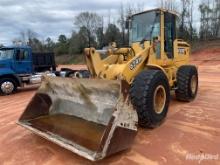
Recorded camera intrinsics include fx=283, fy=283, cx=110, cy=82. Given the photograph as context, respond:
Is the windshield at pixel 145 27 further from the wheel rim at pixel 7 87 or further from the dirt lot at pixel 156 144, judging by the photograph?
the wheel rim at pixel 7 87

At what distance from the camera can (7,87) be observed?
1223 cm

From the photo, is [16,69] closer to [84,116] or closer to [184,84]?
[184,84]

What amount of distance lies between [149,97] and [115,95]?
0.86m

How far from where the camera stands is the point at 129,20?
25.3 feet

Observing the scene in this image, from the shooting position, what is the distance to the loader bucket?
13.5ft

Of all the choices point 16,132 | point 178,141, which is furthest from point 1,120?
point 178,141

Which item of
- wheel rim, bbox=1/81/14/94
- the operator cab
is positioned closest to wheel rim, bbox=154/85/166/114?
the operator cab

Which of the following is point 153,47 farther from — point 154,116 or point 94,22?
point 94,22

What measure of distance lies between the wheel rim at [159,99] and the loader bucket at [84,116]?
1209 millimetres

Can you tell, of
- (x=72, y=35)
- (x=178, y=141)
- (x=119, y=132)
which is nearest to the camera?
(x=119, y=132)

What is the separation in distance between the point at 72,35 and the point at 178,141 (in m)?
42.8

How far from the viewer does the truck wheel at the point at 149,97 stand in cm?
529

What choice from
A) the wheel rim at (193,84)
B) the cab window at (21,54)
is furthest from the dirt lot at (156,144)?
the cab window at (21,54)

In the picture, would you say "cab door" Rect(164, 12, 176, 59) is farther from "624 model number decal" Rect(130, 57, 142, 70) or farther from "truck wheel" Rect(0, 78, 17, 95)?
"truck wheel" Rect(0, 78, 17, 95)
